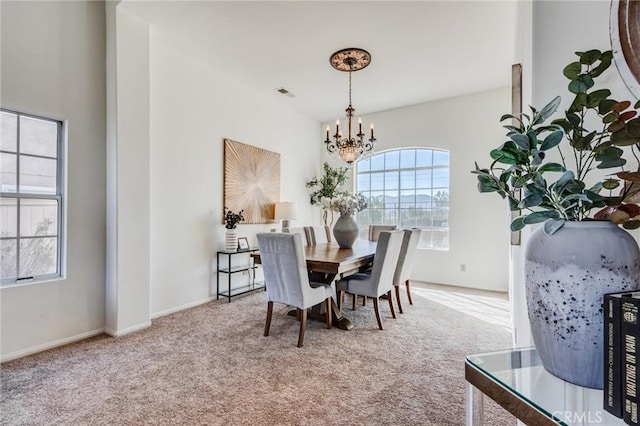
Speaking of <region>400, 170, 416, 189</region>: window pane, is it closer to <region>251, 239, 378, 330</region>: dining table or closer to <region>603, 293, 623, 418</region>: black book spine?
<region>251, 239, 378, 330</region>: dining table

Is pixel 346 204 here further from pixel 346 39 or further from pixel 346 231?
pixel 346 39

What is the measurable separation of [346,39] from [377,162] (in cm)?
292

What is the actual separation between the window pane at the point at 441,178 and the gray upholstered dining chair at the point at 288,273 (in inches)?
130

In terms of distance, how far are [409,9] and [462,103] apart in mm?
2537

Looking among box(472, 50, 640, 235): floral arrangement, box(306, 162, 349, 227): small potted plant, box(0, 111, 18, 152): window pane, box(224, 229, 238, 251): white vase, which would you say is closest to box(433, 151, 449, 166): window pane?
box(306, 162, 349, 227): small potted plant

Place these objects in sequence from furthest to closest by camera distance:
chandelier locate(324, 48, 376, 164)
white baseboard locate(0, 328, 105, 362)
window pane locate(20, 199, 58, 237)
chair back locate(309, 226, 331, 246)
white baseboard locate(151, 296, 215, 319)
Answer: chair back locate(309, 226, 331, 246)
chandelier locate(324, 48, 376, 164)
white baseboard locate(151, 296, 215, 319)
window pane locate(20, 199, 58, 237)
white baseboard locate(0, 328, 105, 362)

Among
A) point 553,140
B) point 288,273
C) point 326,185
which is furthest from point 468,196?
point 553,140

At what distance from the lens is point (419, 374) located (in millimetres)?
2254

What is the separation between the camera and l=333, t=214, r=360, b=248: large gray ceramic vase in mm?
3631

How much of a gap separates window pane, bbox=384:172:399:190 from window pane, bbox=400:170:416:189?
115mm

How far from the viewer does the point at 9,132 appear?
2.52m

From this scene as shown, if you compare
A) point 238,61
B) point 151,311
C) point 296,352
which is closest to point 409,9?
point 238,61

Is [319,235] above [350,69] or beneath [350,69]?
beneath

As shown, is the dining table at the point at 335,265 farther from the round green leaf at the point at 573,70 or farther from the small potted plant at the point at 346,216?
the round green leaf at the point at 573,70
